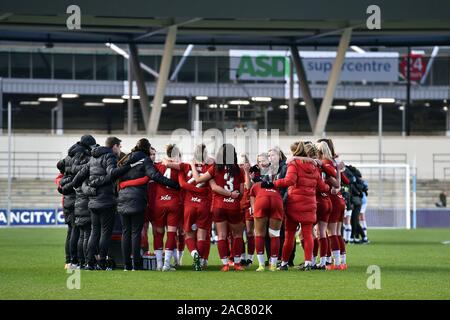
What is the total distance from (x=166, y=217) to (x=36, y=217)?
25249mm

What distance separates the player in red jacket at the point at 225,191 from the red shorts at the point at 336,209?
1534 millimetres

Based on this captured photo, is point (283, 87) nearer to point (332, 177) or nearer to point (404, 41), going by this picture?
point (404, 41)

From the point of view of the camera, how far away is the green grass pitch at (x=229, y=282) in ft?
44.2

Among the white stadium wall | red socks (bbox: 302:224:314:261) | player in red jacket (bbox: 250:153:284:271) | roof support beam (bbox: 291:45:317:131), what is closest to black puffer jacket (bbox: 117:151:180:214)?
player in red jacket (bbox: 250:153:284:271)

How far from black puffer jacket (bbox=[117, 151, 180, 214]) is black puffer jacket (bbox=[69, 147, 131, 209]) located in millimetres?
164

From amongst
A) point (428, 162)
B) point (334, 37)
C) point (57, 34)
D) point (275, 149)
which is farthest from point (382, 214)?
point (275, 149)

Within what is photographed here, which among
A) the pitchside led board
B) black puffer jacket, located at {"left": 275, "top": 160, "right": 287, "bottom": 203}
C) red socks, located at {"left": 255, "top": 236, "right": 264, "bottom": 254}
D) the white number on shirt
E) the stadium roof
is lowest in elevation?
the pitchside led board

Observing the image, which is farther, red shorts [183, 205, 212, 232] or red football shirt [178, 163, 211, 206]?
red shorts [183, 205, 212, 232]

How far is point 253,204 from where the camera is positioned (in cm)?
1844

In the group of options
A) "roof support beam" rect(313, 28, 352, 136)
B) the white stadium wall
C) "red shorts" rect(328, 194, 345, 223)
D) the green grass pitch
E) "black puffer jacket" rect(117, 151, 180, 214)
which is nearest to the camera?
the green grass pitch

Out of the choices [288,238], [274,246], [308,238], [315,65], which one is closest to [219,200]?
[274,246]

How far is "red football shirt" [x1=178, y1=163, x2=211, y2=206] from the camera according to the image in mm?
17891

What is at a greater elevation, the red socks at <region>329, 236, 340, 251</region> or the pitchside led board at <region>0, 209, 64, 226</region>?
the red socks at <region>329, 236, 340, 251</region>

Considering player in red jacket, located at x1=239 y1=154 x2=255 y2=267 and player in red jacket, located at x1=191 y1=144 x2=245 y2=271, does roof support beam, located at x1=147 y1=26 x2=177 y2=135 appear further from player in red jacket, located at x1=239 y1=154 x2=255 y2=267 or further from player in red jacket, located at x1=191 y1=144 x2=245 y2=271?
player in red jacket, located at x1=191 y1=144 x2=245 y2=271
